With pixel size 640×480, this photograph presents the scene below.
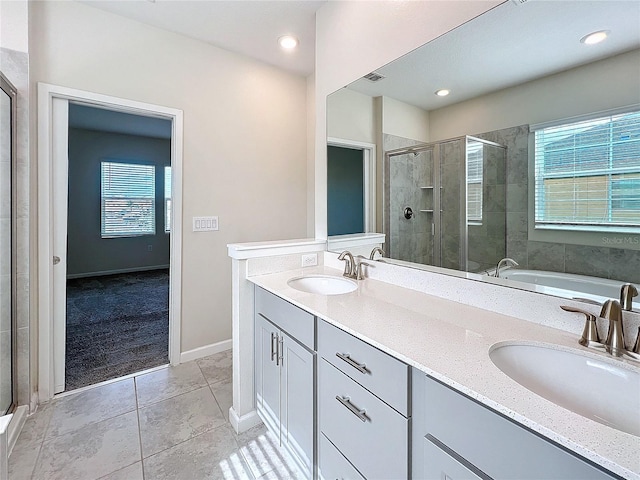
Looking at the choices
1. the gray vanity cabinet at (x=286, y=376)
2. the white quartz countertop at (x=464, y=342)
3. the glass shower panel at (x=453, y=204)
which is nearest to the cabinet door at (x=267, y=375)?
the gray vanity cabinet at (x=286, y=376)

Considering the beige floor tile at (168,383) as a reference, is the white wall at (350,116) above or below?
above

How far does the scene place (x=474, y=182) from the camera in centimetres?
135

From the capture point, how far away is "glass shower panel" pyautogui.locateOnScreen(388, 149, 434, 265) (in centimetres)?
151

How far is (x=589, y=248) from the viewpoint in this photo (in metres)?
1.01

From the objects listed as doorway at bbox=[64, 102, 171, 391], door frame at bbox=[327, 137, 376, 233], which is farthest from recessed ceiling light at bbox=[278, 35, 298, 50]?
doorway at bbox=[64, 102, 171, 391]

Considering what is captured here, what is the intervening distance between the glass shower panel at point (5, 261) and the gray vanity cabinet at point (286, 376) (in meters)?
1.42

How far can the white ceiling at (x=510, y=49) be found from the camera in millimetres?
955

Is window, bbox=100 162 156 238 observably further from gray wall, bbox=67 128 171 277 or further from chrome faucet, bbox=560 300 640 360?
chrome faucet, bbox=560 300 640 360

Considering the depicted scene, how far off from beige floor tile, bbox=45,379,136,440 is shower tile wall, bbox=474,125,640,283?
2.37 metres

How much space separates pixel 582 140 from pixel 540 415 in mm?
912

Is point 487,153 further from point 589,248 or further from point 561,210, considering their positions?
point 589,248

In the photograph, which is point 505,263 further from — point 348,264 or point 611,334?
point 348,264

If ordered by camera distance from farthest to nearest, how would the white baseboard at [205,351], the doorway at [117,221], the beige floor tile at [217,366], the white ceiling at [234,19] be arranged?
the doorway at [117,221] → the white baseboard at [205,351] → the beige floor tile at [217,366] → the white ceiling at [234,19]

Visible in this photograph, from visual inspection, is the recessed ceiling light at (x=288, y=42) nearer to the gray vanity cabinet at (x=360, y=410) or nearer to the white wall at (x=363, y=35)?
the white wall at (x=363, y=35)
